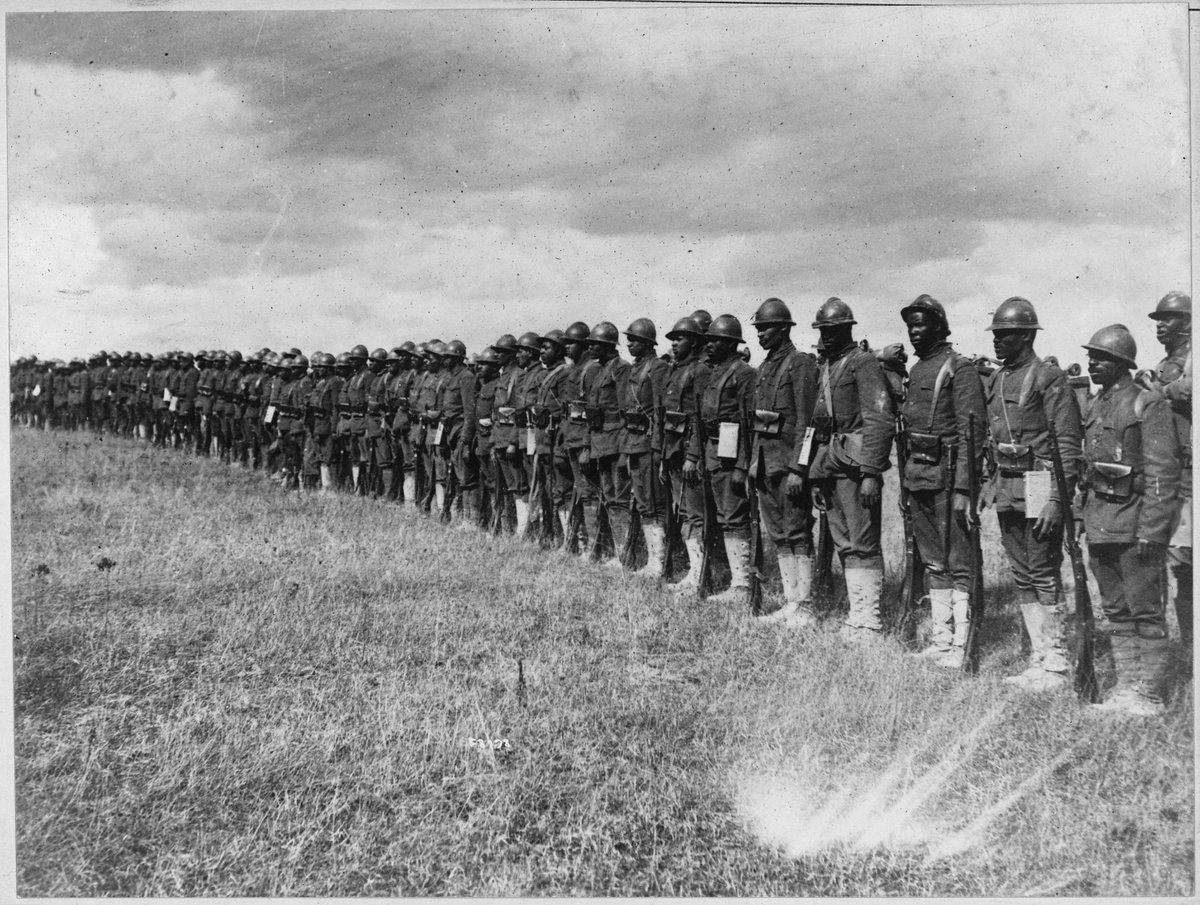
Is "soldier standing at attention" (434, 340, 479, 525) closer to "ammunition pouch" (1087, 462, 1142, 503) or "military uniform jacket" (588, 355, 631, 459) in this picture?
"military uniform jacket" (588, 355, 631, 459)

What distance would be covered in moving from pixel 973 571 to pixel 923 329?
1.83m

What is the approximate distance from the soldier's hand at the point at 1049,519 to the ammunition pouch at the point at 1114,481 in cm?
30

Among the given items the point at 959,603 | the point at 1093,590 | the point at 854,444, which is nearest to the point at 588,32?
the point at 854,444

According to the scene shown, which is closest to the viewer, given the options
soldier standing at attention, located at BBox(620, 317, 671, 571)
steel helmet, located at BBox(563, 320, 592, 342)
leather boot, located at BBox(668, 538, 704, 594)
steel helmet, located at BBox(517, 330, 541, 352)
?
leather boot, located at BBox(668, 538, 704, 594)

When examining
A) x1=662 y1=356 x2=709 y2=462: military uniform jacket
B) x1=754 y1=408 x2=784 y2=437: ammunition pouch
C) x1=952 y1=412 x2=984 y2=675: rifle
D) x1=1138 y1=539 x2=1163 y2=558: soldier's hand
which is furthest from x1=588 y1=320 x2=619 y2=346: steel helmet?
x1=1138 y1=539 x2=1163 y2=558: soldier's hand

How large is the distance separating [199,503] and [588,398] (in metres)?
6.41

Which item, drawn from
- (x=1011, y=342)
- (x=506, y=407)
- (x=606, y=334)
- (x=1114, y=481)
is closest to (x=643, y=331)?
(x=606, y=334)

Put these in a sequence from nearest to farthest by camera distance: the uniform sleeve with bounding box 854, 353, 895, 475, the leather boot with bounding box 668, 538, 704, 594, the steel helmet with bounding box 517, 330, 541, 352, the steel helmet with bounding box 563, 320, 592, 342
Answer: the uniform sleeve with bounding box 854, 353, 895, 475 → the leather boot with bounding box 668, 538, 704, 594 → the steel helmet with bounding box 563, 320, 592, 342 → the steel helmet with bounding box 517, 330, 541, 352

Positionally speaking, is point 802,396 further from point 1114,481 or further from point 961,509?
point 1114,481

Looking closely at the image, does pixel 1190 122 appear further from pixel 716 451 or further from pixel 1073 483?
pixel 716 451

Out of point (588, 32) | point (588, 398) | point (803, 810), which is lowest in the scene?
point (803, 810)

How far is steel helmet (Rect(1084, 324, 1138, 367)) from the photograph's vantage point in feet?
17.9

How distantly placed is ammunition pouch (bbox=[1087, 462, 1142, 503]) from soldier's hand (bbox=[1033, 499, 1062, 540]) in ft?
0.98

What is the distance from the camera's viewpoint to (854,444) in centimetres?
712
